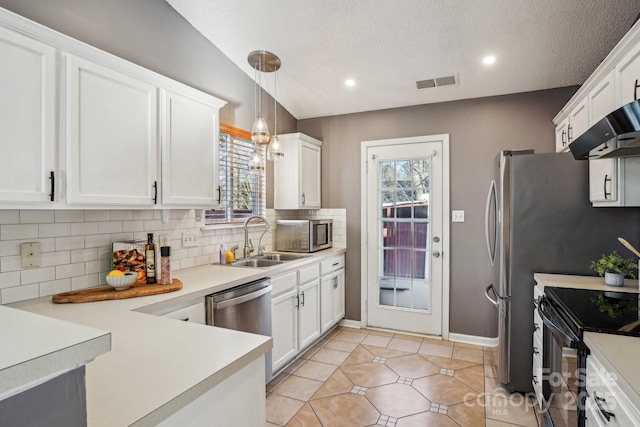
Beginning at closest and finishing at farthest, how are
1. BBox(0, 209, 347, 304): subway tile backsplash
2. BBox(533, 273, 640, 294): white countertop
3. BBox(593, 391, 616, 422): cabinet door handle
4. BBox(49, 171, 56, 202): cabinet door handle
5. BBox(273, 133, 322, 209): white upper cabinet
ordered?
BBox(593, 391, 616, 422): cabinet door handle, BBox(49, 171, 56, 202): cabinet door handle, BBox(0, 209, 347, 304): subway tile backsplash, BBox(533, 273, 640, 294): white countertop, BBox(273, 133, 322, 209): white upper cabinet

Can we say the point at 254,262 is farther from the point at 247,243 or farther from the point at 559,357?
the point at 559,357

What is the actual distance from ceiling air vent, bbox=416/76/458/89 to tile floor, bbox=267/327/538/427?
2.51m

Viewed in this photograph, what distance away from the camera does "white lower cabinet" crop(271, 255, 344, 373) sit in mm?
A: 2811

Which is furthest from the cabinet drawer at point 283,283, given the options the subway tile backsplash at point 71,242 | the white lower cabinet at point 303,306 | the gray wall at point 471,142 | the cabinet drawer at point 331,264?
the gray wall at point 471,142

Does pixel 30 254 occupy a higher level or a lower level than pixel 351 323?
higher

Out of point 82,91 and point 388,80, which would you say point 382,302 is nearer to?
point 388,80

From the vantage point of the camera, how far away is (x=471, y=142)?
356 centimetres

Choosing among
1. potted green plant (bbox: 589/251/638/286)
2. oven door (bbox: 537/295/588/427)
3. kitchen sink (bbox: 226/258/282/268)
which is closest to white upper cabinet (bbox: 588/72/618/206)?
potted green plant (bbox: 589/251/638/286)

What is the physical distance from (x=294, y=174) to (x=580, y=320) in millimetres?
2779

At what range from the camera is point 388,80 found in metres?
3.36

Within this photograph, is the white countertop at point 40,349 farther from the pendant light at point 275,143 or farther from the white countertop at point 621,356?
the pendant light at point 275,143

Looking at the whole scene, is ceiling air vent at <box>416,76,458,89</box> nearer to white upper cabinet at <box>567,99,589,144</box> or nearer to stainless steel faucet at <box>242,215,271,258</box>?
white upper cabinet at <box>567,99,589,144</box>

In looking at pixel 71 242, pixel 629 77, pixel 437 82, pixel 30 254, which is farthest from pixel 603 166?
pixel 30 254

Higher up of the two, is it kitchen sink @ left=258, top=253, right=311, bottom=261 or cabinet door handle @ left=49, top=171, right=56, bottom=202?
cabinet door handle @ left=49, top=171, right=56, bottom=202
